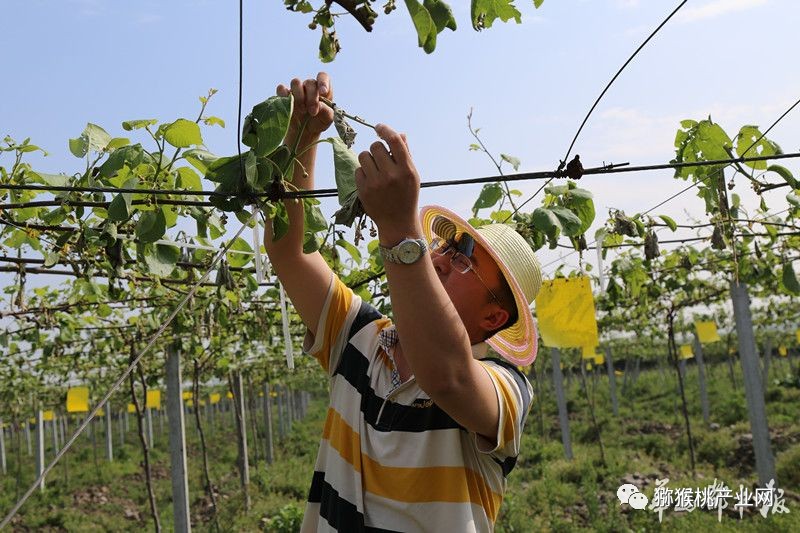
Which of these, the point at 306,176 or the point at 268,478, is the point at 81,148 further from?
the point at 268,478

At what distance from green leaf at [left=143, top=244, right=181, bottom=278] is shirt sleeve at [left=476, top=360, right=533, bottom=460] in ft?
3.18

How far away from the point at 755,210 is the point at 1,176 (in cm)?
385

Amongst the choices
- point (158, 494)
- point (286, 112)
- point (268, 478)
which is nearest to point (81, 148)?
point (286, 112)

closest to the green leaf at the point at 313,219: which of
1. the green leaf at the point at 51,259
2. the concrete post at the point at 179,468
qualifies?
the green leaf at the point at 51,259

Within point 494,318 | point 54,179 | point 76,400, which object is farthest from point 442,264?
point 76,400

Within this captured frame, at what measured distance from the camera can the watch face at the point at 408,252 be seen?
3.79 feet

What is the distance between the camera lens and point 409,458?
1459 mm

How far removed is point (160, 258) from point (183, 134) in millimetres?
453

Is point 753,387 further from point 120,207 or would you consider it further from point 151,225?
point 120,207

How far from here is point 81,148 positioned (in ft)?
5.62

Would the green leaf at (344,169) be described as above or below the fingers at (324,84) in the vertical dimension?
below

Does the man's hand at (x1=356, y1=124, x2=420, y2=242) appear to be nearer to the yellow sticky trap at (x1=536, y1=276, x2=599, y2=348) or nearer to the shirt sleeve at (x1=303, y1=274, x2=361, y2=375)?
the shirt sleeve at (x1=303, y1=274, x2=361, y2=375)

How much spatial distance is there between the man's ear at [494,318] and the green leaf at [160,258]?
92 centimetres

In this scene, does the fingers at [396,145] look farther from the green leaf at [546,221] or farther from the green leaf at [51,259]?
the green leaf at [51,259]
